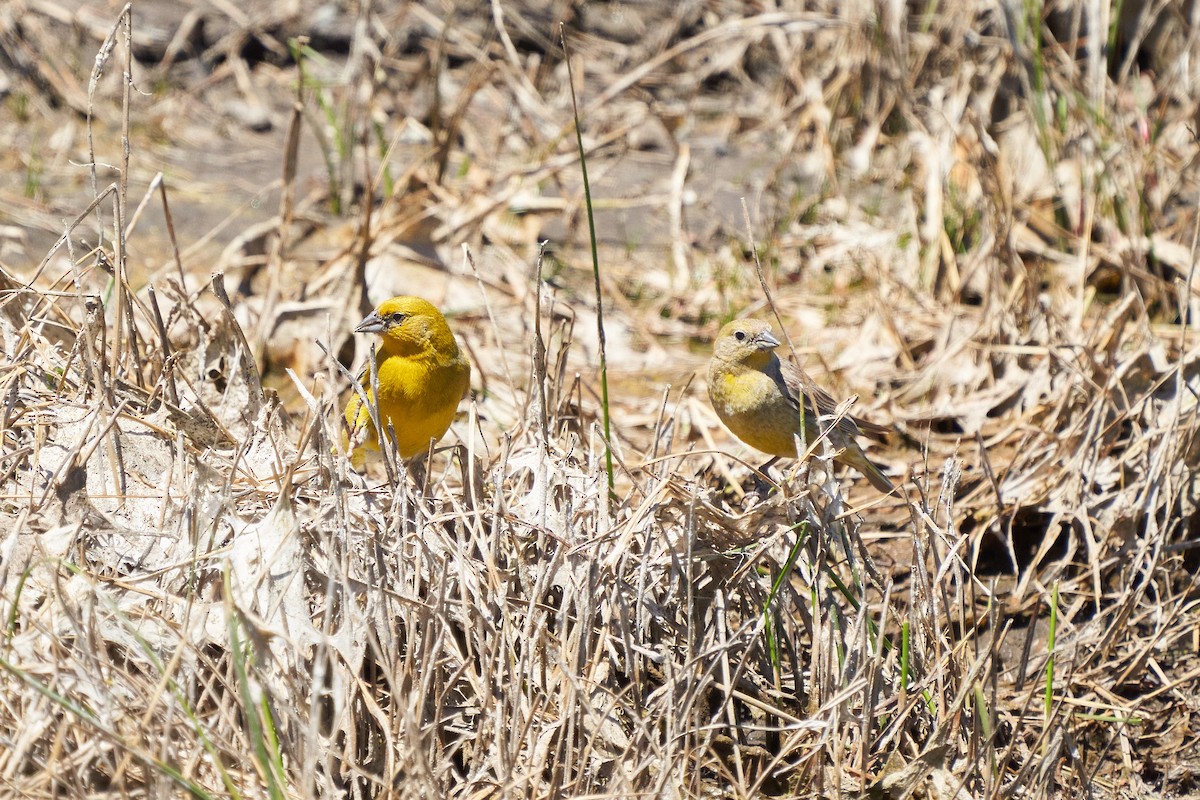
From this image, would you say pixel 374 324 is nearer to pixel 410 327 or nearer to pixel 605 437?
pixel 410 327

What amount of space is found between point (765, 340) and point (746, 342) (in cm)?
9

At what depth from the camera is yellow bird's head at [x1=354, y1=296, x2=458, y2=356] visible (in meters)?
4.64

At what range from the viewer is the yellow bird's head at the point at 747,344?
4.61 metres

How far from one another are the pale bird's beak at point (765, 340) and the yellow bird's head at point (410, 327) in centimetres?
113

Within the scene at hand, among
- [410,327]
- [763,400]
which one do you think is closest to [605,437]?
[763,400]

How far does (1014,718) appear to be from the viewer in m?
3.89

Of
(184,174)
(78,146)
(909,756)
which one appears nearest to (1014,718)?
(909,756)

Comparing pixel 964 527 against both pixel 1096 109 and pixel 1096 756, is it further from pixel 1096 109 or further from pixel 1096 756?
pixel 1096 109

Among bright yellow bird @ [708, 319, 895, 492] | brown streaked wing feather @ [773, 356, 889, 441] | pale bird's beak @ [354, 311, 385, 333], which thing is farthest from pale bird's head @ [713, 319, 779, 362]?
pale bird's beak @ [354, 311, 385, 333]

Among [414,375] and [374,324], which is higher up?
[374,324]

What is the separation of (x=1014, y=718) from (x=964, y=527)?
1188 mm

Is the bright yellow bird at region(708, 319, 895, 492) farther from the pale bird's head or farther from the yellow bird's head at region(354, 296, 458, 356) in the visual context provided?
the yellow bird's head at region(354, 296, 458, 356)

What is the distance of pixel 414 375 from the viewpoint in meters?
4.57

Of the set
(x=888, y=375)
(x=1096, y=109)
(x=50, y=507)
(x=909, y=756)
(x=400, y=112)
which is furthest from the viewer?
(x=400, y=112)
